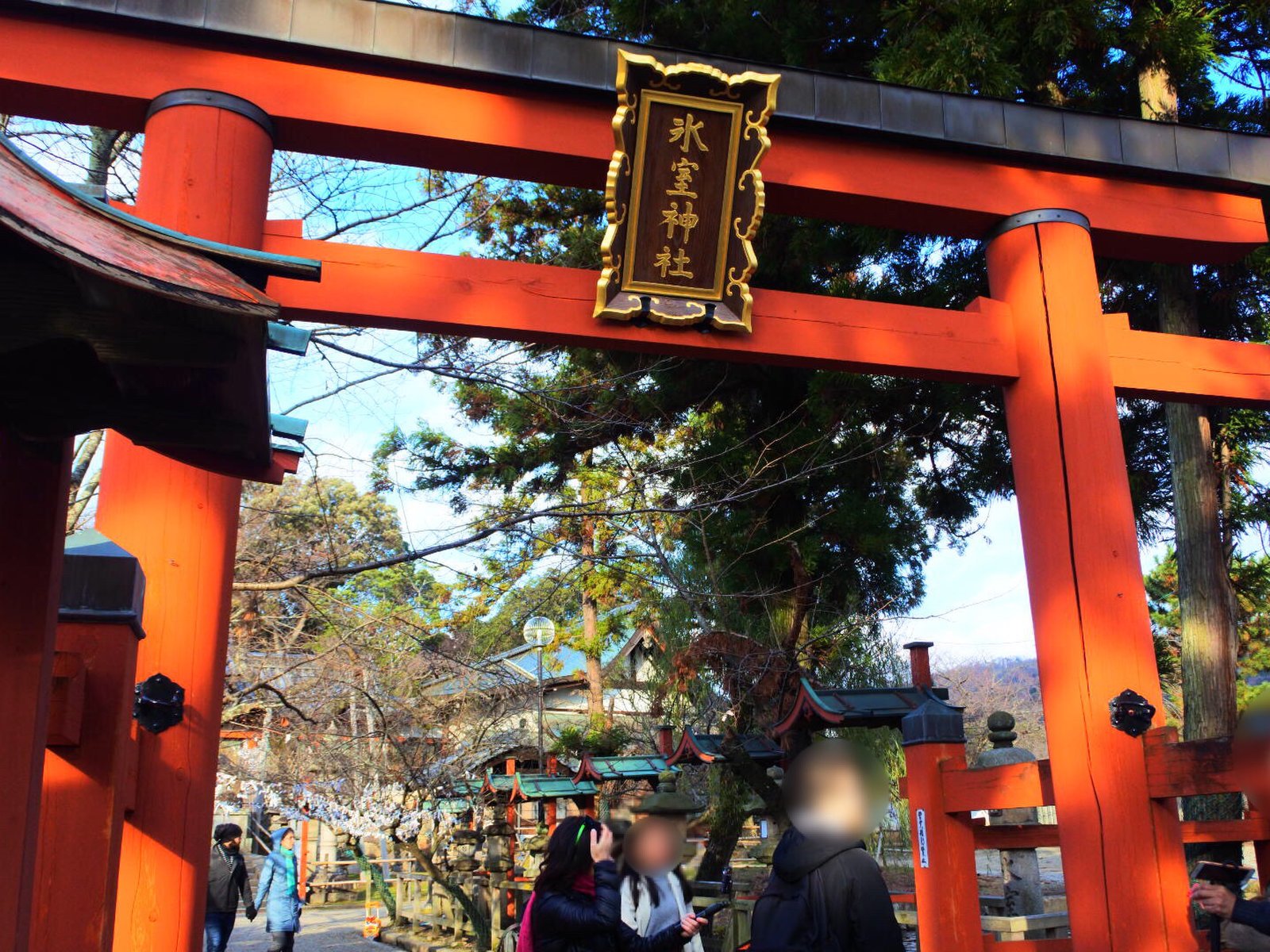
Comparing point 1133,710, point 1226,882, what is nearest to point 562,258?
point 1133,710

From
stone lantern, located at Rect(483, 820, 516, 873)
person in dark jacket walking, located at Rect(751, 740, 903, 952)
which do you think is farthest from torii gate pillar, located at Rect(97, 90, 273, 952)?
stone lantern, located at Rect(483, 820, 516, 873)

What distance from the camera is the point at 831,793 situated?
2662mm

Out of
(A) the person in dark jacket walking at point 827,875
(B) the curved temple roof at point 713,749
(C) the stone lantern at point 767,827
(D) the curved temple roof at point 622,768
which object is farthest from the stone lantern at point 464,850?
(A) the person in dark jacket walking at point 827,875

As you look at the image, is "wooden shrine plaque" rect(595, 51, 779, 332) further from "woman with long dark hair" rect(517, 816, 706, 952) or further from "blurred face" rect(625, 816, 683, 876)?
"woman with long dark hair" rect(517, 816, 706, 952)

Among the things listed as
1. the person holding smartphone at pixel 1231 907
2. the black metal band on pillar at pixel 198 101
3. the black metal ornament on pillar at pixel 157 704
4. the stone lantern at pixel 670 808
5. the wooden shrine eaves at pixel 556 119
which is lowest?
the person holding smartphone at pixel 1231 907

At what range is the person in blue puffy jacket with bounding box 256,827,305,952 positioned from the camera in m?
8.60

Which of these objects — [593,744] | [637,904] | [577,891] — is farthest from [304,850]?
[577,891]

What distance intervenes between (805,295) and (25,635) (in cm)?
379

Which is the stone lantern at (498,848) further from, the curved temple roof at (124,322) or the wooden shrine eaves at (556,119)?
the curved temple roof at (124,322)

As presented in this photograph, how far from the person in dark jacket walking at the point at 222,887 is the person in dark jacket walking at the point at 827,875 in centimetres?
594

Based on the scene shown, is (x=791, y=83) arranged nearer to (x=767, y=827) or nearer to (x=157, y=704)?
(x=157, y=704)

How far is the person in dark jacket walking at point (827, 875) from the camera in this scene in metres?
2.54

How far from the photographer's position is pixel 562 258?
10039 mm

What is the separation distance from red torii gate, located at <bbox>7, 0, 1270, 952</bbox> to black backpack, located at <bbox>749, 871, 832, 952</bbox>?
214 cm
